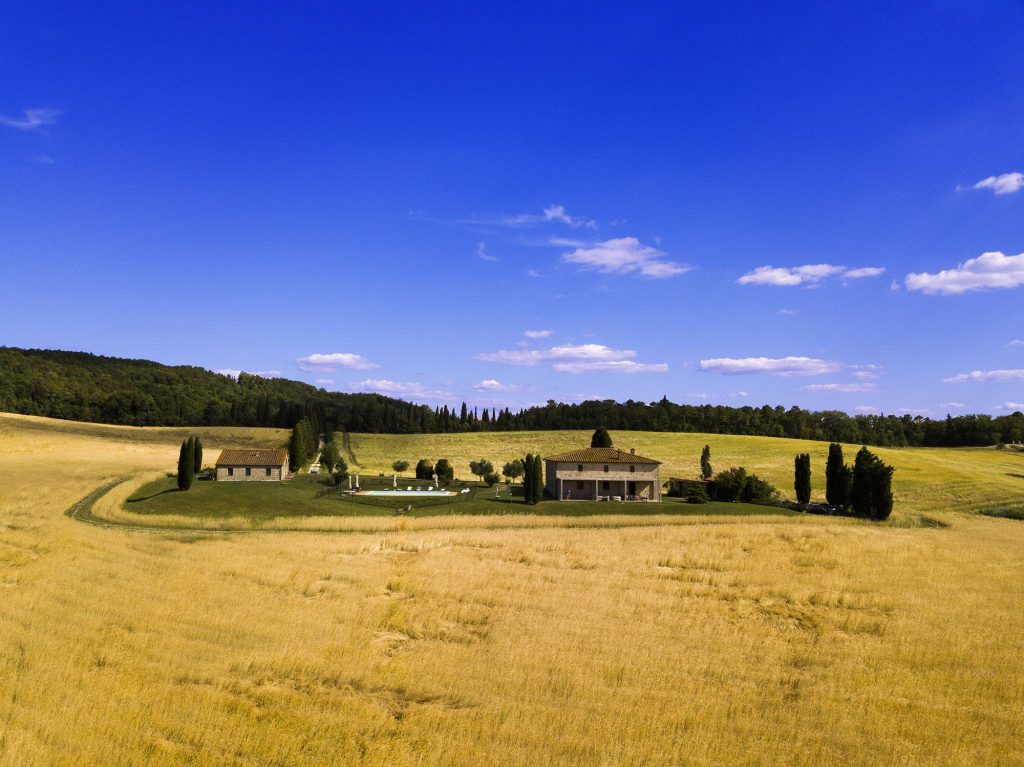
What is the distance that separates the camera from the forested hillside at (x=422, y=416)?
130625mm

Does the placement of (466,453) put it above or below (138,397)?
below

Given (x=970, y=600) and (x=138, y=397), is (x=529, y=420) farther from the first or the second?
(x=970, y=600)

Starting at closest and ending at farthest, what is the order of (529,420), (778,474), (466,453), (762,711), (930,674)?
(762,711), (930,674), (778,474), (466,453), (529,420)

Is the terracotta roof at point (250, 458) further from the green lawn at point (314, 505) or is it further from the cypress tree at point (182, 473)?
the cypress tree at point (182, 473)

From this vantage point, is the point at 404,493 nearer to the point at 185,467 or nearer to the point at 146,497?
the point at 185,467

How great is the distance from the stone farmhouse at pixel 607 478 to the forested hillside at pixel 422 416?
70.8m

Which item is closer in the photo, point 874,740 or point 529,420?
point 874,740

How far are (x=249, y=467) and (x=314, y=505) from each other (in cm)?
2076

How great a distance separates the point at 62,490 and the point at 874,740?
55.2 metres

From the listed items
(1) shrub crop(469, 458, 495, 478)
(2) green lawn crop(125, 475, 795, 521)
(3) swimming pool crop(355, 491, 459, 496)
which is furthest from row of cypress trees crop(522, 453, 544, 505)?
(1) shrub crop(469, 458, 495, 478)

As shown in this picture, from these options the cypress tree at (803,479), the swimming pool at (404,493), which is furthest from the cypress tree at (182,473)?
the cypress tree at (803,479)

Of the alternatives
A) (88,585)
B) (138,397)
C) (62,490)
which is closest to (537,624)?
(88,585)

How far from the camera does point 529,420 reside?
14700 cm

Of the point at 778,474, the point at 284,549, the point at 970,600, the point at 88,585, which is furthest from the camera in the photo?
the point at 778,474
